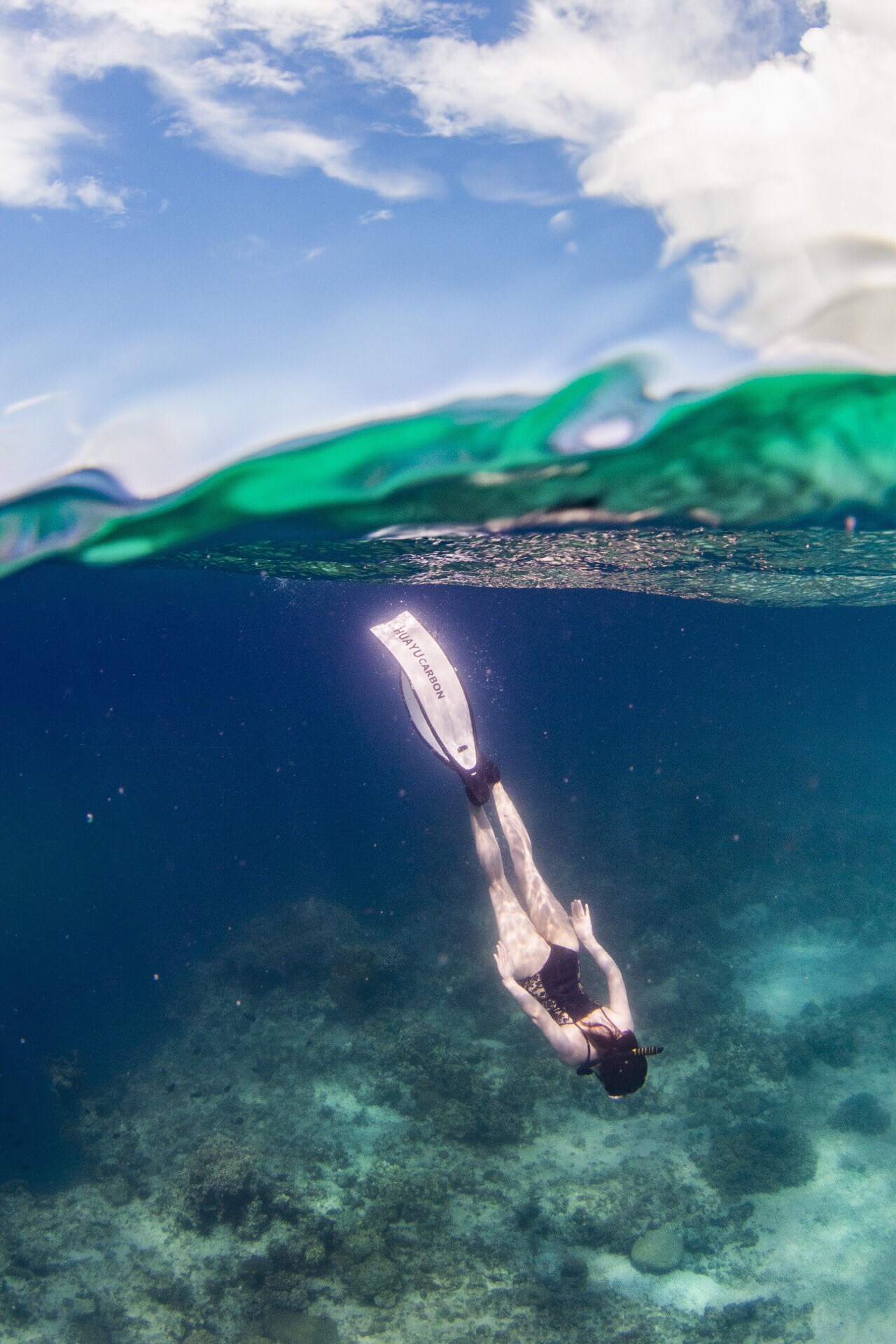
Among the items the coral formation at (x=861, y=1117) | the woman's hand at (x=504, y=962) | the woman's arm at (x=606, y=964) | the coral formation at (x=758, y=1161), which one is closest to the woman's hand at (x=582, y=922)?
the woman's arm at (x=606, y=964)

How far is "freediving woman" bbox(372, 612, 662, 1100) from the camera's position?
723 centimetres

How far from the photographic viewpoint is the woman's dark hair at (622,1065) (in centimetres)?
705

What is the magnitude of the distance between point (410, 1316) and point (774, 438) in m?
12.4

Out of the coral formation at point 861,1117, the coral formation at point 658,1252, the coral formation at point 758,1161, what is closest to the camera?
the coral formation at point 658,1252

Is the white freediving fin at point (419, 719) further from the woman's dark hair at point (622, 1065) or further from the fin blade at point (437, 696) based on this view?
the woman's dark hair at point (622, 1065)

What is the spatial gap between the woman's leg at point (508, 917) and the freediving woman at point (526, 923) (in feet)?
0.04

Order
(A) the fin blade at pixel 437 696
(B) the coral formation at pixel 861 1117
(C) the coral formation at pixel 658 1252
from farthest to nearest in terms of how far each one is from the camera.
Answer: (B) the coral formation at pixel 861 1117 < (C) the coral formation at pixel 658 1252 < (A) the fin blade at pixel 437 696

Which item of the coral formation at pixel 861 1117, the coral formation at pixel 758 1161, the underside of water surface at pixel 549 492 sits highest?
the underside of water surface at pixel 549 492

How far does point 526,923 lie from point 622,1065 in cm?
192

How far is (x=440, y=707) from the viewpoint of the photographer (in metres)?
9.27

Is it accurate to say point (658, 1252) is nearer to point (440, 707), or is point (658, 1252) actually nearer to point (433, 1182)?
point (433, 1182)

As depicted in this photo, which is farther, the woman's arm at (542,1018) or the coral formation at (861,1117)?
the coral formation at (861,1117)

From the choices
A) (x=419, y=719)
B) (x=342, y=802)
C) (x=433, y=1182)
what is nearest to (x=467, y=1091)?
(x=433, y=1182)

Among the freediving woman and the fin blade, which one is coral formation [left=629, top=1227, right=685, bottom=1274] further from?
the fin blade
